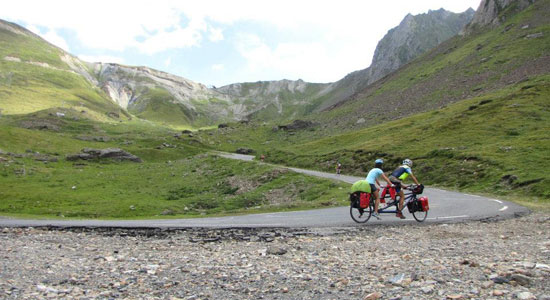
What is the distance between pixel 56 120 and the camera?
16950 cm

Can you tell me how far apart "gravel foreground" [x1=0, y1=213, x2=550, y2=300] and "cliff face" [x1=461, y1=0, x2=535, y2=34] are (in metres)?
194

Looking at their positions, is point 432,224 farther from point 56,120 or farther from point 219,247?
point 56,120

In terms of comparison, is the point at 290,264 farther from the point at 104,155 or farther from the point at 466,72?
the point at 466,72

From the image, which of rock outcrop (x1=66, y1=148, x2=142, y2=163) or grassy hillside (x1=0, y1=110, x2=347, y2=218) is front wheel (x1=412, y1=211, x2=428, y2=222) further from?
rock outcrop (x1=66, y1=148, x2=142, y2=163)

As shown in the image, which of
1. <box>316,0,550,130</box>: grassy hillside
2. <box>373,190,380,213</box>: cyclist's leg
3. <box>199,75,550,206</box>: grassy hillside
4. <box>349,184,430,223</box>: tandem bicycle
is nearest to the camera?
<box>349,184,430,223</box>: tandem bicycle

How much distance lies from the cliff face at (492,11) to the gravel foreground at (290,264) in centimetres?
19363

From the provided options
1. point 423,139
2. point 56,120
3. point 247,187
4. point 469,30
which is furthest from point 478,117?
point 56,120

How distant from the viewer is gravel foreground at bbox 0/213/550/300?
9.19 metres

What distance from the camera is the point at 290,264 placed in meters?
12.0

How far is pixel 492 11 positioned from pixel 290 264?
216m

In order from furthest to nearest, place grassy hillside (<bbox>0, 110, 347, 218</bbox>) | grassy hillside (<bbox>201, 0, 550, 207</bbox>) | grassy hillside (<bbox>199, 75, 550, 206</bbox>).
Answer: grassy hillside (<bbox>201, 0, 550, 207</bbox>) < grassy hillside (<bbox>199, 75, 550, 206</bbox>) < grassy hillside (<bbox>0, 110, 347, 218</bbox>)

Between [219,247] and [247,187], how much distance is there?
32.9 meters

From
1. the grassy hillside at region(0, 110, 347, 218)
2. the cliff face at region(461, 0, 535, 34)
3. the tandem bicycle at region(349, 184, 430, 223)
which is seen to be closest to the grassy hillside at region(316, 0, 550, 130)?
the cliff face at region(461, 0, 535, 34)

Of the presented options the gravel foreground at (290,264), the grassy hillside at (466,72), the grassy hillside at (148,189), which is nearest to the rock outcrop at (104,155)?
the grassy hillside at (148,189)
